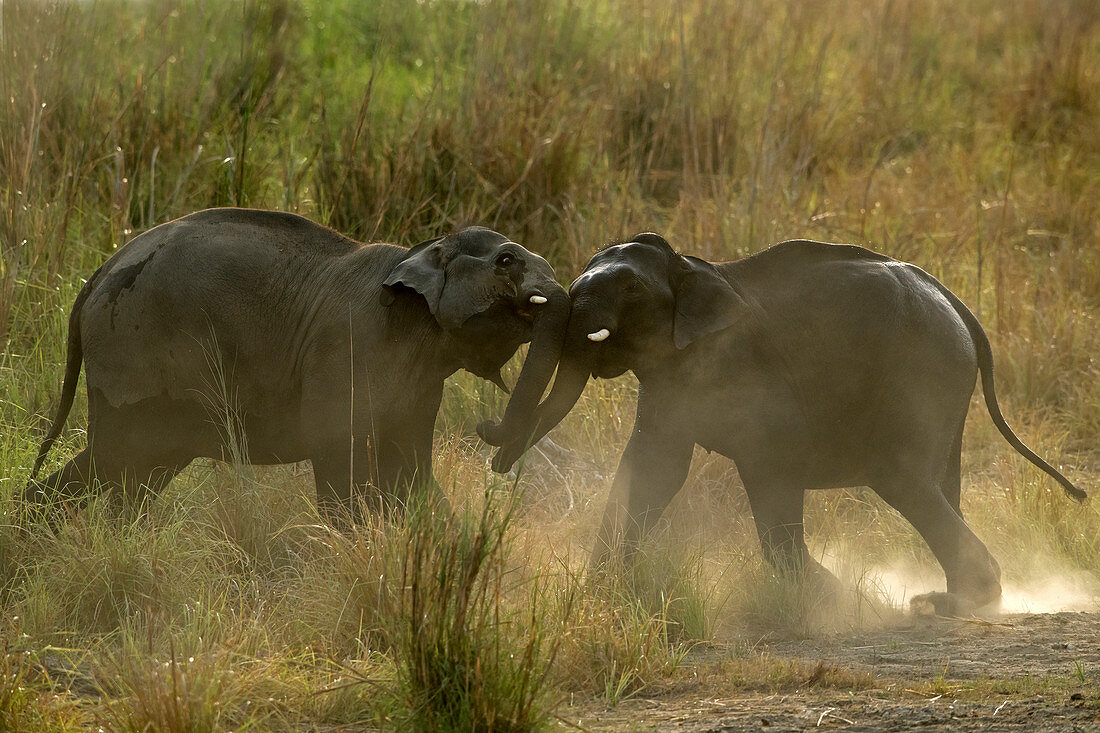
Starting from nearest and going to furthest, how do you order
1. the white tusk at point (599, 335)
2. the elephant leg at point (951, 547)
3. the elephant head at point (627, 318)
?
the white tusk at point (599, 335) < the elephant head at point (627, 318) < the elephant leg at point (951, 547)

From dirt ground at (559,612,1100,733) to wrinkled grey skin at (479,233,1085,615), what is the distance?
1.44 ft

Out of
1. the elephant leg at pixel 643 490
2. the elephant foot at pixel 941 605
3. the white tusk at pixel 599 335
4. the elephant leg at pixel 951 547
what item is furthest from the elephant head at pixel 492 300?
the elephant foot at pixel 941 605

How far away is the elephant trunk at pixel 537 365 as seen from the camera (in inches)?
180

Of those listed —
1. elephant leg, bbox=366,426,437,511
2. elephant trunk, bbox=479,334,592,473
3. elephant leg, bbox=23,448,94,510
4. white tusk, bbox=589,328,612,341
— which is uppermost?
white tusk, bbox=589,328,612,341

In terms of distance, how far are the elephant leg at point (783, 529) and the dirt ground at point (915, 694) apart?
1.11ft

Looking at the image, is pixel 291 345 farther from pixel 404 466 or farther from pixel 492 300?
pixel 492 300

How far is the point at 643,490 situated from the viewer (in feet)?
16.1

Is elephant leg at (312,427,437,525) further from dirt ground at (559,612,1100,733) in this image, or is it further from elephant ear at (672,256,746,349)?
dirt ground at (559,612,1100,733)

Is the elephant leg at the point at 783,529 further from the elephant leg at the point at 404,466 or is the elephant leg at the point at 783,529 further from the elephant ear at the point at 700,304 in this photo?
the elephant leg at the point at 404,466

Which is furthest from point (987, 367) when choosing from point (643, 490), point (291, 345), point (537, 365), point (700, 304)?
point (291, 345)

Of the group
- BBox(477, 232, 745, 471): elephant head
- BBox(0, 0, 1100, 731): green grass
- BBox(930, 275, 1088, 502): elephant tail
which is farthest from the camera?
BBox(930, 275, 1088, 502): elephant tail

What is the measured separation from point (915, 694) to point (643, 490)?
142 centimetres

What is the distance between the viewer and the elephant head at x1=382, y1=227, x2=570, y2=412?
15.0 feet

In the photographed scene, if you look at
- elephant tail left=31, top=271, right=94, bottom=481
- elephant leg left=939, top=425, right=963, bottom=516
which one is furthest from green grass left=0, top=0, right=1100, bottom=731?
elephant leg left=939, top=425, right=963, bottom=516
